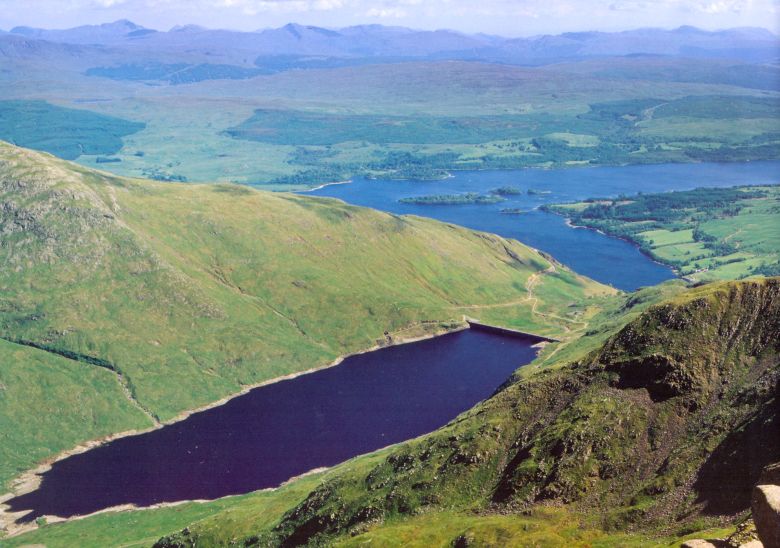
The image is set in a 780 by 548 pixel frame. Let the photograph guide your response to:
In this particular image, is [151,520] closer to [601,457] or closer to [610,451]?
[601,457]

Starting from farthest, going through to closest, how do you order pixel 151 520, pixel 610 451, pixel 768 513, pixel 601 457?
1. pixel 151 520
2. pixel 610 451
3. pixel 601 457
4. pixel 768 513

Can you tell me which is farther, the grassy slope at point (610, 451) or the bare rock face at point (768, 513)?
the grassy slope at point (610, 451)

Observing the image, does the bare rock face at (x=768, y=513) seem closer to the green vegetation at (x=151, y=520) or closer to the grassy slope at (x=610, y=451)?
the grassy slope at (x=610, y=451)

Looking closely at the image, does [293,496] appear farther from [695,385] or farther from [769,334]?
[769,334]

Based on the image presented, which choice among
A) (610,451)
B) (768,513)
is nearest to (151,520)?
(610,451)

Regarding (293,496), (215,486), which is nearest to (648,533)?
(293,496)

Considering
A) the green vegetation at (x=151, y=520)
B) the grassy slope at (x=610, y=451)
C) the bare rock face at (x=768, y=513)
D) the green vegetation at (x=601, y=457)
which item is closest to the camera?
the bare rock face at (x=768, y=513)

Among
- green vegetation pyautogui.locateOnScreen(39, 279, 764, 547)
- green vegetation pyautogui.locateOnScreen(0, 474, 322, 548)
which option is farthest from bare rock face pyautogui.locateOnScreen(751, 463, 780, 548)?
green vegetation pyautogui.locateOnScreen(0, 474, 322, 548)

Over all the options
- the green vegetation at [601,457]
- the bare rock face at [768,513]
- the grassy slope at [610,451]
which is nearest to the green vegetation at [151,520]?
the green vegetation at [601,457]

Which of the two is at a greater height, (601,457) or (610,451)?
(610,451)

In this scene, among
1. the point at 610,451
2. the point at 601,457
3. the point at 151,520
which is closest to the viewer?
the point at 601,457

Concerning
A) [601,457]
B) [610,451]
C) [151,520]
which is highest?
[610,451]
